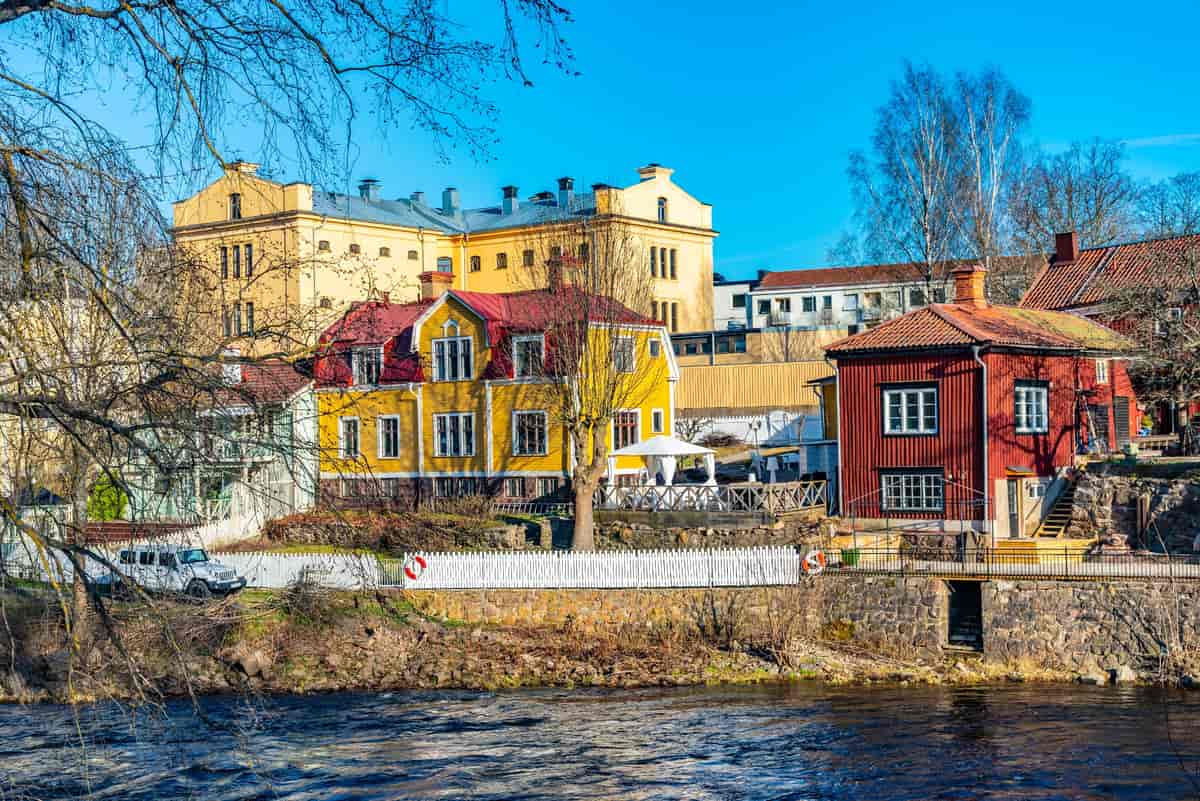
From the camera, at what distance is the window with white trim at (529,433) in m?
41.7

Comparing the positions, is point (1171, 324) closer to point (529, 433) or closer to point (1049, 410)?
point (1049, 410)

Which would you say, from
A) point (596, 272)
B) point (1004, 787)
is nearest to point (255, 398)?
point (1004, 787)

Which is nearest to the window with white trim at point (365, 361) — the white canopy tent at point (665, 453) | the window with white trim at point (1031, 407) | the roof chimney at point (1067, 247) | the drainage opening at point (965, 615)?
the drainage opening at point (965, 615)

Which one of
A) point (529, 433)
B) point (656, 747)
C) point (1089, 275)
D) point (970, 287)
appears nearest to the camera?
point (656, 747)

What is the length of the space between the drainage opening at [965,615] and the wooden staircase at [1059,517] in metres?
5.67

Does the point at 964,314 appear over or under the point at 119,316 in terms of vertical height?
over

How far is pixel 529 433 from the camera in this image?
1655 inches

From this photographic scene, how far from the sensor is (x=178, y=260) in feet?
26.1

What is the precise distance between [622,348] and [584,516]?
20.5 feet

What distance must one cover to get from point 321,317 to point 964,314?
1260 inches

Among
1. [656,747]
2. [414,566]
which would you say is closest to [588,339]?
[414,566]

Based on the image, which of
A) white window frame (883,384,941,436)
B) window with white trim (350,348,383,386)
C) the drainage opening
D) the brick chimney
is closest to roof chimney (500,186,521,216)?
the brick chimney

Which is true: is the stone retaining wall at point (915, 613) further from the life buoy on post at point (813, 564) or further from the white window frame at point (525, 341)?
the white window frame at point (525, 341)

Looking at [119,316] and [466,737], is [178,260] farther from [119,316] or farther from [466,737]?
[466,737]
